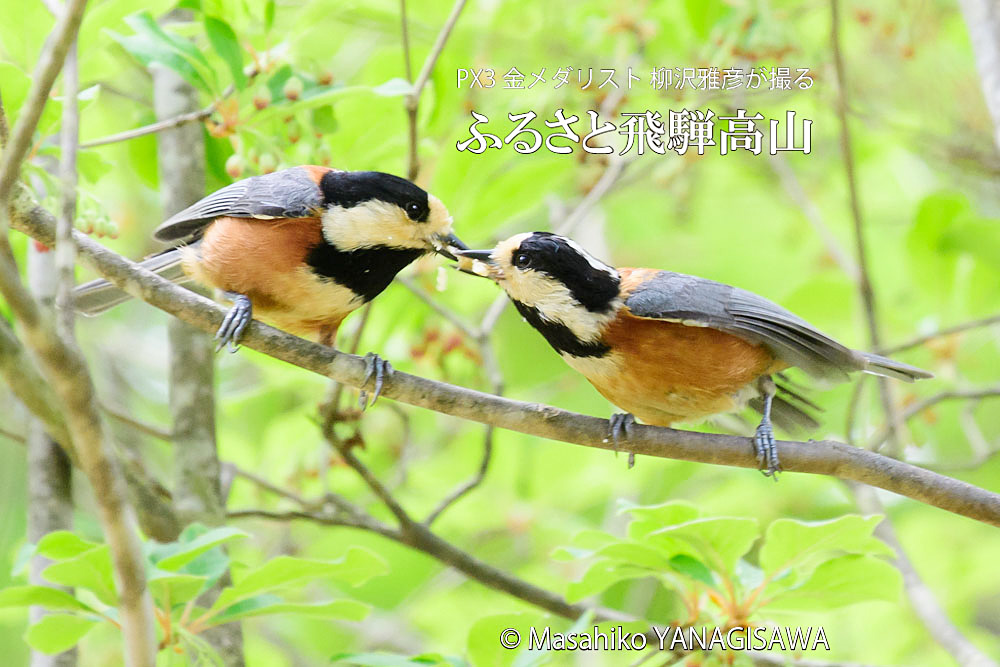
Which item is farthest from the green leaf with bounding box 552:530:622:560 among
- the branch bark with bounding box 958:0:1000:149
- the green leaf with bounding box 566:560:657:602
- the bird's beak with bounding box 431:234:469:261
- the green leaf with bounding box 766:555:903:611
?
the branch bark with bounding box 958:0:1000:149

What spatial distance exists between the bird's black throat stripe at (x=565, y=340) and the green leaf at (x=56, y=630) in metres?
1.25

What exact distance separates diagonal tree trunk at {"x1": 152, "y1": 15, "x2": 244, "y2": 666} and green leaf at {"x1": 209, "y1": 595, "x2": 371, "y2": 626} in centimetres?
64

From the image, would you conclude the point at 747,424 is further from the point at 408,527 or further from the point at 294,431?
the point at 294,431

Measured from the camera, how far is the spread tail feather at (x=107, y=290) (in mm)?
2850

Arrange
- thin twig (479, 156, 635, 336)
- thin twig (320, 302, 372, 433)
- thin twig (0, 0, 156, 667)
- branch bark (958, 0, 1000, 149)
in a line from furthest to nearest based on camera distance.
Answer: thin twig (479, 156, 635, 336) < branch bark (958, 0, 1000, 149) < thin twig (320, 302, 372, 433) < thin twig (0, 0, 156, 667)

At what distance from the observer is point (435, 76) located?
3072 millimetres

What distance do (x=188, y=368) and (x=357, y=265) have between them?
82 centimetres

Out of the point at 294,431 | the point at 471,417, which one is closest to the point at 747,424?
the point at 471,417

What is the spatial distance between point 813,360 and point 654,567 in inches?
30.6

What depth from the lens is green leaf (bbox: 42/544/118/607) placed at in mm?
1937

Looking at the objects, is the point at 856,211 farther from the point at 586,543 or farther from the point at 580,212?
the point at 586,543

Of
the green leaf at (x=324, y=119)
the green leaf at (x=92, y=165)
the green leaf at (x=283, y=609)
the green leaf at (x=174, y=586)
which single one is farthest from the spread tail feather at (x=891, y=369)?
the green leaf at (x=92, y=165)

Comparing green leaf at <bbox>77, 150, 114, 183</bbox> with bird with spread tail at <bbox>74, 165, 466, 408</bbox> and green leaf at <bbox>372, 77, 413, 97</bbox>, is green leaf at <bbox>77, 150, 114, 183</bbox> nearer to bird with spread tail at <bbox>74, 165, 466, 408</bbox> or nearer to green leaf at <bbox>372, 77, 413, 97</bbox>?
bird with spread tail at <bbox>74, 165, 466, 408</bbox>

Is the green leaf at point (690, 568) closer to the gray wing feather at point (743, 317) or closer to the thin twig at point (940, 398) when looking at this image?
the gray wing feather at point (743, 317)
